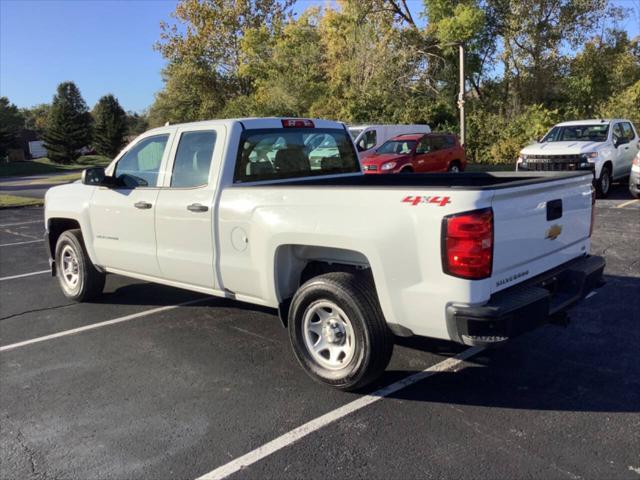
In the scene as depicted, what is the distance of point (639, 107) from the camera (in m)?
24.1

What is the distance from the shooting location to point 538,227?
3734 millimetres

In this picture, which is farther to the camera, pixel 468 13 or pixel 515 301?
pixel 468 13

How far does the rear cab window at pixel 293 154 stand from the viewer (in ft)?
15.6

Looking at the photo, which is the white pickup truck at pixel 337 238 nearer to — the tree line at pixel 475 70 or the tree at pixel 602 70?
the tree line at pixel 475 70

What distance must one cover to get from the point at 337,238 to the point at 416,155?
567 inches

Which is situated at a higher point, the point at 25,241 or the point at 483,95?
the point at 483,95

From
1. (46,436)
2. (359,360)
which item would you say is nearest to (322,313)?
(359,360)

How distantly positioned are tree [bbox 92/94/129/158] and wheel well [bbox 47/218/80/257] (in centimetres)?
5207

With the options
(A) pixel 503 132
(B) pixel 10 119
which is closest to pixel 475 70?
(A) pixel 503 132

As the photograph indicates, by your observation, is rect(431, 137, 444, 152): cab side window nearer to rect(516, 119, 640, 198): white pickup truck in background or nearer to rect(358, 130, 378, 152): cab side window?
rect(358, 130, 378, 152): cab side window

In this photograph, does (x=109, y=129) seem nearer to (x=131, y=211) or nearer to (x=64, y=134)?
(x=64, y=134)

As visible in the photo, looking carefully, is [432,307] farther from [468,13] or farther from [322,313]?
[468,13]

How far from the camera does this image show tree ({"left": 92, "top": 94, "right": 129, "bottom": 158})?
5588 centimetres

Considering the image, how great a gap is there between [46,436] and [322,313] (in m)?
1.91
